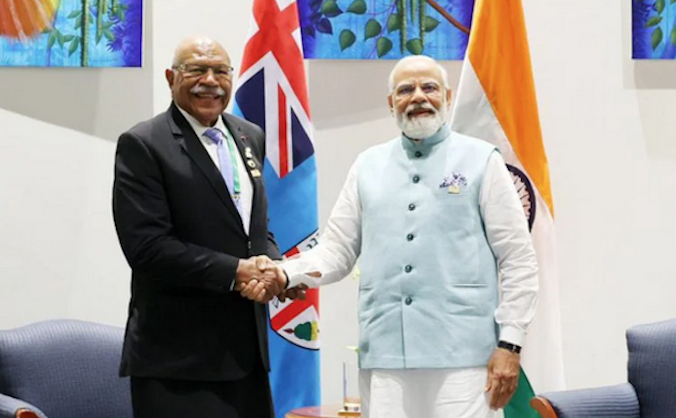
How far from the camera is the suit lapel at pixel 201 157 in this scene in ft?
10.1

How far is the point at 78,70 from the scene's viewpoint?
5137mm

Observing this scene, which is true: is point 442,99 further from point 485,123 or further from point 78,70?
point 78,70

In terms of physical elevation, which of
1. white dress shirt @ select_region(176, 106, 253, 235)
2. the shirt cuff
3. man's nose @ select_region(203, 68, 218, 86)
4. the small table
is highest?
man's nose @ select_region(203, 68, 218, 86)

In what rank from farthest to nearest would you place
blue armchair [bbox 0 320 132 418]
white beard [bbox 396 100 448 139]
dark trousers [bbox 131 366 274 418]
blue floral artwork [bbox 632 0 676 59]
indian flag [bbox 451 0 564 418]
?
blue floral artwork [bbox 632 0 676 59] < indian flag [bbox 451 0 564 418] < blue armchair [bbox 0 320 132 418] < white beard [bbox 396 100 448 139] < dark trousers [bbox 131 366 274 418]

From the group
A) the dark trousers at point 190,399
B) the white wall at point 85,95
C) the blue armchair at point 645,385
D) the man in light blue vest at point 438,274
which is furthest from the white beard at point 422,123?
the white wall at point 85,95

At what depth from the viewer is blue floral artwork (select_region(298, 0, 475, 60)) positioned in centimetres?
518

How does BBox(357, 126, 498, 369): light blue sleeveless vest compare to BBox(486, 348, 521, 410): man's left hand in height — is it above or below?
above

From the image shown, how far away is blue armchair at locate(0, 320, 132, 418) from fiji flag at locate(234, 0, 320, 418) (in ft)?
2.25

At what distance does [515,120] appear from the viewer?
4.53 m

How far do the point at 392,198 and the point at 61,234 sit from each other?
2.45 meters

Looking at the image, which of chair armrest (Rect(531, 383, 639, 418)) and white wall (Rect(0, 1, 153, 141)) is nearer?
chair armrest (Rect(531, 383, 639, 418))

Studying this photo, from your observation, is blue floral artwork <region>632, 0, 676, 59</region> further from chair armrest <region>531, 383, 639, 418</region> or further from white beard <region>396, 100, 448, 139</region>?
white beard <region>396, 100, 448, 139</region>

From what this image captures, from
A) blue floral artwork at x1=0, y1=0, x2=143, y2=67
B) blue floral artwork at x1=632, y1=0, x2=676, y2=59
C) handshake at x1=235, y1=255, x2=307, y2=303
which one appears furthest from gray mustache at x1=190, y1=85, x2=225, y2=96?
blue floral artwork at x1=632, y1=0, x2=676, y2=59

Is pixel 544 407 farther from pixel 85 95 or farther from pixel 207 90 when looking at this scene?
pixel 85 95
